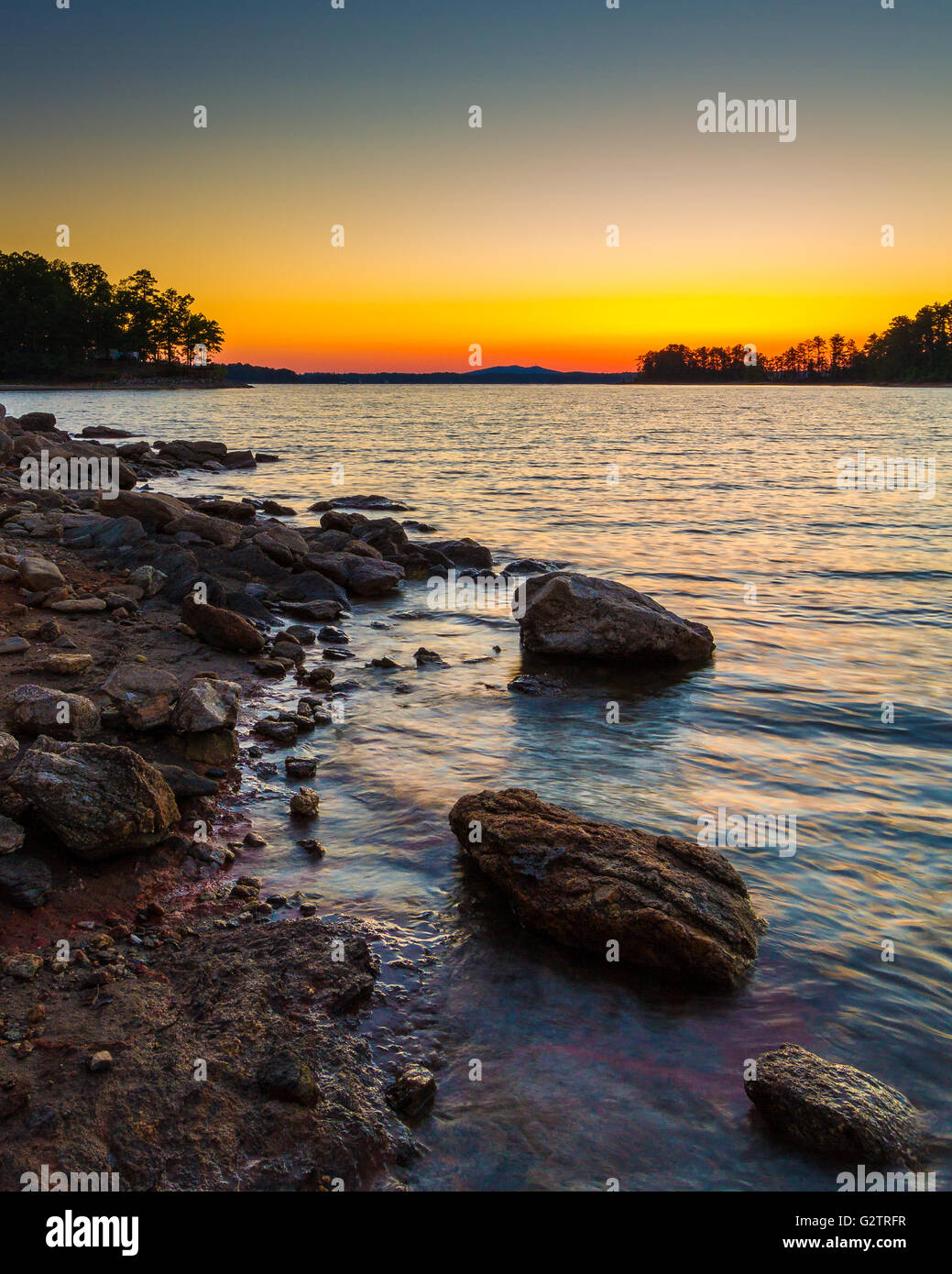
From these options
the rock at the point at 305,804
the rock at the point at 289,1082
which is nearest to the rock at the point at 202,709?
the rock at the point at 305,804

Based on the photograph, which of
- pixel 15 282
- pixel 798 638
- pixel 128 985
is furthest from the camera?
pixel 15 282

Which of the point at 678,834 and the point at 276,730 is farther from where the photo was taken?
the point at 276,730

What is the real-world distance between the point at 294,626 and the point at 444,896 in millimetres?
7689

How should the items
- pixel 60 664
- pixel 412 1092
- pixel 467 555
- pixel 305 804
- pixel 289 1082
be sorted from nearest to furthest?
pixel 289 1082 < pixel 412 1092 < pixel 305 804 < pixel 60 664 < pixel 467 555

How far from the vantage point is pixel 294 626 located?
13227mm

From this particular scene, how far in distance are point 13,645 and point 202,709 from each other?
2.67m

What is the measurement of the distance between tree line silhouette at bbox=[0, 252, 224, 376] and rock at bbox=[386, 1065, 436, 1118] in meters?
147

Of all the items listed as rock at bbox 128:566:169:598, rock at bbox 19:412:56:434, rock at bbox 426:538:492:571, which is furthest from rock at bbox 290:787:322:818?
rock at bbox 19:412:56:434

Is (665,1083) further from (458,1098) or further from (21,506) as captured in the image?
(21,506)

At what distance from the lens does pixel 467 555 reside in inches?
762

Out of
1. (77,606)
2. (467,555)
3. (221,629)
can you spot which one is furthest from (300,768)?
(467,555)

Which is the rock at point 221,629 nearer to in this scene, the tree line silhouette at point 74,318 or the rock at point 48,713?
the rock at point 48,713

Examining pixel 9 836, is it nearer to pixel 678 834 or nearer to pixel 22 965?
pixel 22 965
